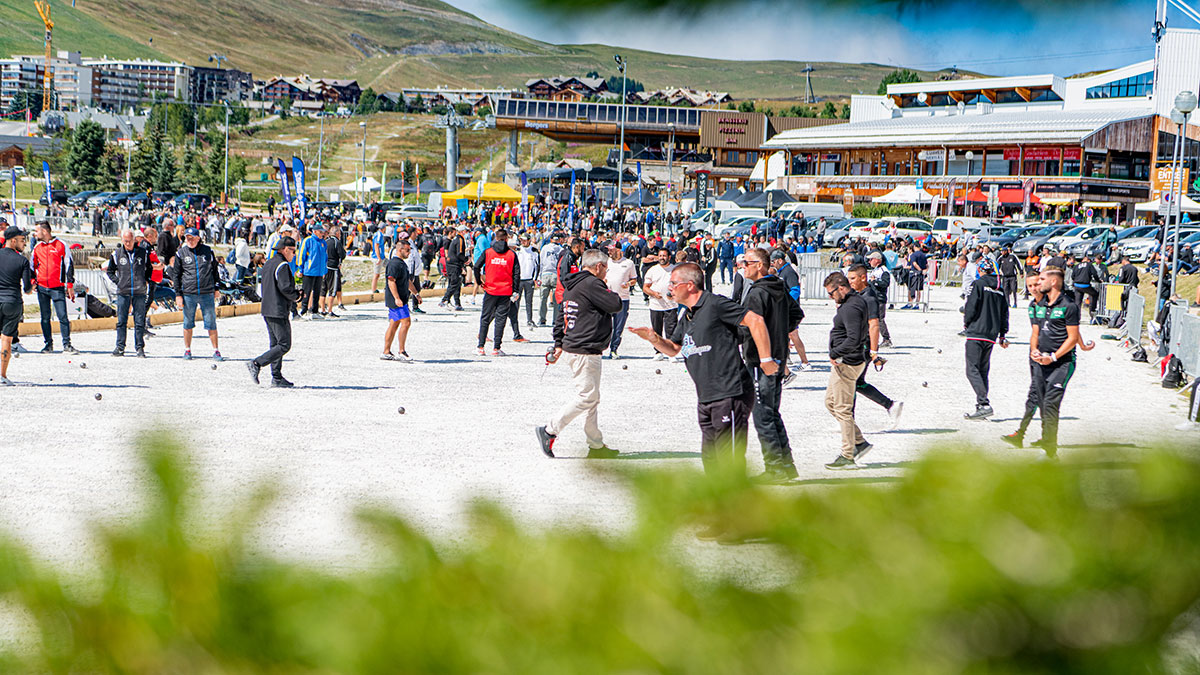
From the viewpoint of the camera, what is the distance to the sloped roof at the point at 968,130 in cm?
7225

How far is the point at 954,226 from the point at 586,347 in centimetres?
4643

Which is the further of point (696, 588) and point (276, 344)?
point (276, 344)

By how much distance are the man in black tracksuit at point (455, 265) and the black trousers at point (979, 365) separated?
524 inches

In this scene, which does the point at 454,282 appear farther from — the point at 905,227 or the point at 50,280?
the point at 905,227

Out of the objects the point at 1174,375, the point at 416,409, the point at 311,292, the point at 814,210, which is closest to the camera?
the point at 416,409

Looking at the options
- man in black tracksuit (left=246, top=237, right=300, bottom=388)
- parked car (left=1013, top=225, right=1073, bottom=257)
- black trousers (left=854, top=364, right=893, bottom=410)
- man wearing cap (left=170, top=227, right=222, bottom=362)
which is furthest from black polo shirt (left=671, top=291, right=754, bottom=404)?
parked car (left=1013, top=225, right=1073, bottom=257)

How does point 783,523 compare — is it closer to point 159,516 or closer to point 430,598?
point 430,598

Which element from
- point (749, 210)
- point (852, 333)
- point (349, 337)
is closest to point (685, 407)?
point (852, 333)

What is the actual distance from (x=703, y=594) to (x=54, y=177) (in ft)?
417

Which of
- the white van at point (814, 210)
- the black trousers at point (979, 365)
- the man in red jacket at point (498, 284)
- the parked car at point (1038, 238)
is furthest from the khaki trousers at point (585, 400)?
the white van at point (814, 210)

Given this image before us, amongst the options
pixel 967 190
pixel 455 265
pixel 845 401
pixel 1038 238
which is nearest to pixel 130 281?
pixel 455 265

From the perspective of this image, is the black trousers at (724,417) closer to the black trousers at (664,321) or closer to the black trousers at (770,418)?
the black trousers at (770,418)

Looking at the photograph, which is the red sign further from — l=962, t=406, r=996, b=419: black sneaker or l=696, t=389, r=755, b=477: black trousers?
l=696, t=389, r=755, b=477: black trousers

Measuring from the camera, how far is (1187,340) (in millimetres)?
15156
